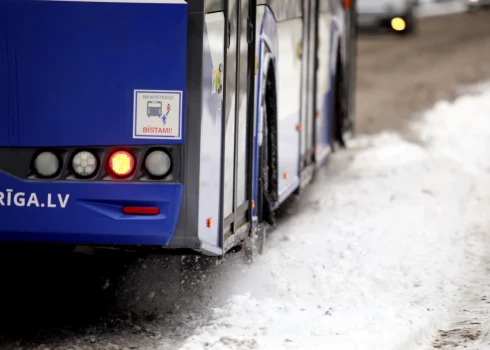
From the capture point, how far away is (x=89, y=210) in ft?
20.3

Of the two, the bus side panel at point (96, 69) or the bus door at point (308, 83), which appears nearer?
the bus side panel at point (96, 69)

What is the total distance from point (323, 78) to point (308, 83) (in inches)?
45.9

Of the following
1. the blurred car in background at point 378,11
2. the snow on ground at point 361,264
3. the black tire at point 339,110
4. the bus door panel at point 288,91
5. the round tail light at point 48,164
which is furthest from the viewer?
the blurred car in background at point 378,11

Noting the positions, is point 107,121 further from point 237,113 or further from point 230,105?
point 237,113

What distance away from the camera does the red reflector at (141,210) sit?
6.17 meters

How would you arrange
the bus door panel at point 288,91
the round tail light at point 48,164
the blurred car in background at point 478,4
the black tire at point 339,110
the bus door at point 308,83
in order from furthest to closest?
1. the blurred car in background at point 478,4
2. the black tire at point 339,110
3. the bus door at point 308,83
4. the bus door panel at point 288,91
5. the round tail light at point 48,164

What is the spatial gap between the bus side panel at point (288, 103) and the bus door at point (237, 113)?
1334 mm

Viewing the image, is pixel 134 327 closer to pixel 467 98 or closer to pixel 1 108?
pixel 1 108

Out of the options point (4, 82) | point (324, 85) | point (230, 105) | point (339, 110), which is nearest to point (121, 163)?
point (4, 82)

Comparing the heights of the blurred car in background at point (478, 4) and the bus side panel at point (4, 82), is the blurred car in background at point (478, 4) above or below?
→ below

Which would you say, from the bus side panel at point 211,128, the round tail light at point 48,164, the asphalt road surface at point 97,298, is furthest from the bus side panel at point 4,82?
the bus side panel at point 211,128

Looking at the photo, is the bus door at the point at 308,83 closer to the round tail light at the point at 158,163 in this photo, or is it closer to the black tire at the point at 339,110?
the black tire at the point at 339,110

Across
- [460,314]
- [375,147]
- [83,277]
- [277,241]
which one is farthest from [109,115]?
[375,147]

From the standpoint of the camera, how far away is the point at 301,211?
10945 mm
